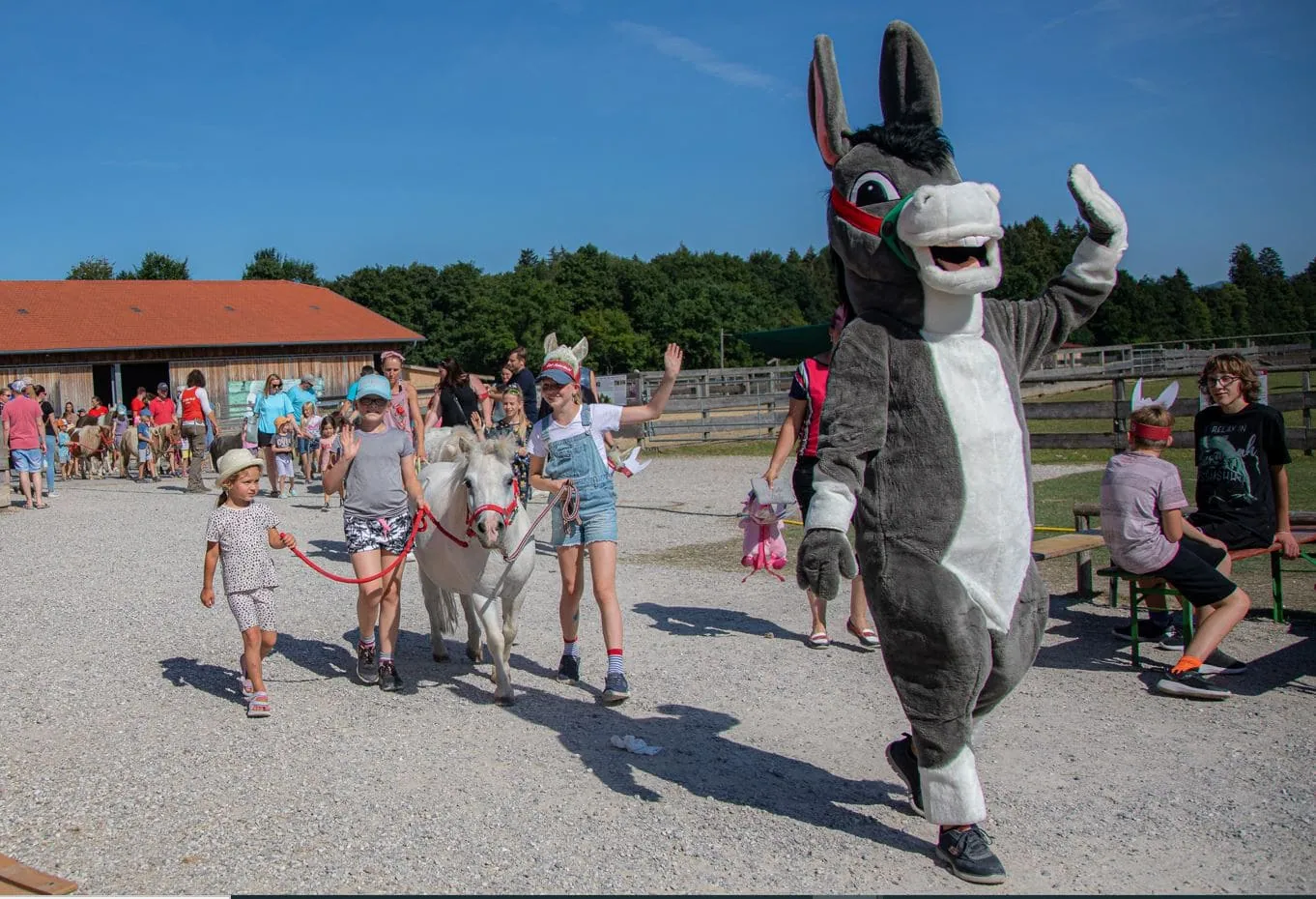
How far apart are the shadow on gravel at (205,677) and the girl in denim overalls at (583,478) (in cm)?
221

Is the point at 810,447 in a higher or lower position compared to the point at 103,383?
lower

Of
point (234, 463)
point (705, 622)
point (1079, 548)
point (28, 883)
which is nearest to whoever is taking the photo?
point (28, 883)

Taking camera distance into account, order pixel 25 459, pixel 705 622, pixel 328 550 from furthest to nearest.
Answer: pixel 25 459 → pixel 328 550 → pixel 705 622

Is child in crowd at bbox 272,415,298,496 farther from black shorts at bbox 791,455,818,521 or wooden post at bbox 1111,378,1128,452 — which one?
wooden post at bbox 1111,378,1128,452

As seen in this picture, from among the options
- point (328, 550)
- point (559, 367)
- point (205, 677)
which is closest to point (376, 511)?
point (559, 367)

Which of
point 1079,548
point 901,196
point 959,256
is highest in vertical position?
point 901,196

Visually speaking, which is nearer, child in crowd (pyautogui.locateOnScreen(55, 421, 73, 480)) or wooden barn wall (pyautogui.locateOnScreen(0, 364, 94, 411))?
child in crowd (pyautogui.locateOnScreen(55, 421, 73, 480))

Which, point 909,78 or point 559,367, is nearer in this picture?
point 909,78

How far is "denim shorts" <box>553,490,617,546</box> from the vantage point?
6.25 meters

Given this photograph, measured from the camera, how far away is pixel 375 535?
6.58 metres

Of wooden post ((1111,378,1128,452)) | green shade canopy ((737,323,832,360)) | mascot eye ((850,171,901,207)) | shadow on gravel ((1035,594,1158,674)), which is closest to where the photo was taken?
mascot eye ((850,171,901,207))

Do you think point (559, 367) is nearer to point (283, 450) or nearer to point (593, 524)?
point (593, 524)

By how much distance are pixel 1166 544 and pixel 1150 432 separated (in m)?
0.67

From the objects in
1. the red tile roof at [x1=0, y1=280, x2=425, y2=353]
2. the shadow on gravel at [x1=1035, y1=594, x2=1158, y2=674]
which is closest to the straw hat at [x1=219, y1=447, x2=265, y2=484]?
the shadow on gravel at [x1=1035, y1=594, x2=1158, y2=674]
